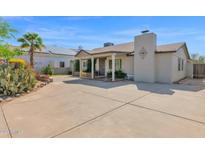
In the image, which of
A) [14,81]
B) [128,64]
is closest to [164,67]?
[128,64]

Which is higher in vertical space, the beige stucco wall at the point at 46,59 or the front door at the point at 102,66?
the beige stucco wall at the point at 46,59

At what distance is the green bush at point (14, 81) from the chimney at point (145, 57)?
9.63m

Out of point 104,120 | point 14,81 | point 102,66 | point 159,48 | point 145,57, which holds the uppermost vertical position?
point 159,48

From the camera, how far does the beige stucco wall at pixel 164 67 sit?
40.6ft

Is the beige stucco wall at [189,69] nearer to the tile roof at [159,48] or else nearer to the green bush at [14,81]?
the tile roof at [159,48]

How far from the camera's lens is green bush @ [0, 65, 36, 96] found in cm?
739

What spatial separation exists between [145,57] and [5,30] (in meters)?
11.6

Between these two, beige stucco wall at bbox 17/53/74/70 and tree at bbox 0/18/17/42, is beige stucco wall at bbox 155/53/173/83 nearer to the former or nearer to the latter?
tree at bbox 0/18/17/42

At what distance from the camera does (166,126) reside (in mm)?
3680

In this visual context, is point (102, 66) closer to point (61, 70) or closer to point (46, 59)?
point (61, 70)

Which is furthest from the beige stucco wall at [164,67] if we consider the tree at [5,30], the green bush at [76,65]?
the green bush at [76,65]

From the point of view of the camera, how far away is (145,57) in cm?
1328
